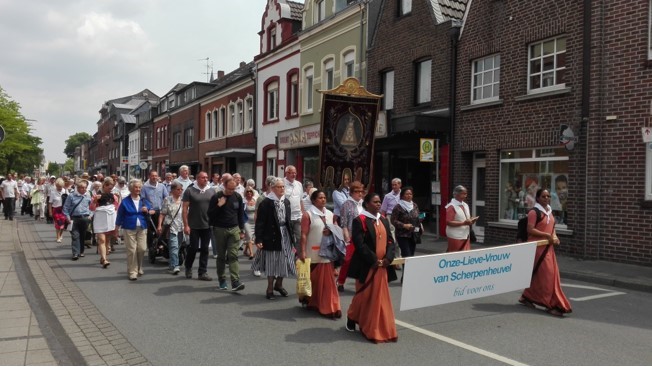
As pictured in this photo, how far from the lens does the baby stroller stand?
10.4 meters

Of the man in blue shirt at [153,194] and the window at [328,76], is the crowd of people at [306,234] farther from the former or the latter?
the window at [328,76]

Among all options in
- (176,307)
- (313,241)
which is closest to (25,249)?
(176,307)

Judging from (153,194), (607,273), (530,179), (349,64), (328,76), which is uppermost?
(349,64)

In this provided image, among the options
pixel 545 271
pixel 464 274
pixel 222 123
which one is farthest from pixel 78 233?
pixel 222 123

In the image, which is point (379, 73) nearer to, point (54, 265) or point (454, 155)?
point (454, 155)

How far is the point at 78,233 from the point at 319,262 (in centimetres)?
679

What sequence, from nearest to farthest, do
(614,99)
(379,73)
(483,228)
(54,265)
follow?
(54,265) → (614,99) → (483,228) → (379,73)

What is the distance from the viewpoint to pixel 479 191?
15445 mm

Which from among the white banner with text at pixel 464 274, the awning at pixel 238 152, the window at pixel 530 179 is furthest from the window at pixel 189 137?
the white banner with text at pixel 464 274

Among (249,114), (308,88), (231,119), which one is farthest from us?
(231,119)

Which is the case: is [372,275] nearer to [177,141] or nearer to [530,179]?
[530,179]

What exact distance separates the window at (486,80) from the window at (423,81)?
1.93m

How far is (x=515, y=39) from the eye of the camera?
45.3ft

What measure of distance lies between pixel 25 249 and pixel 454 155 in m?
11.3
